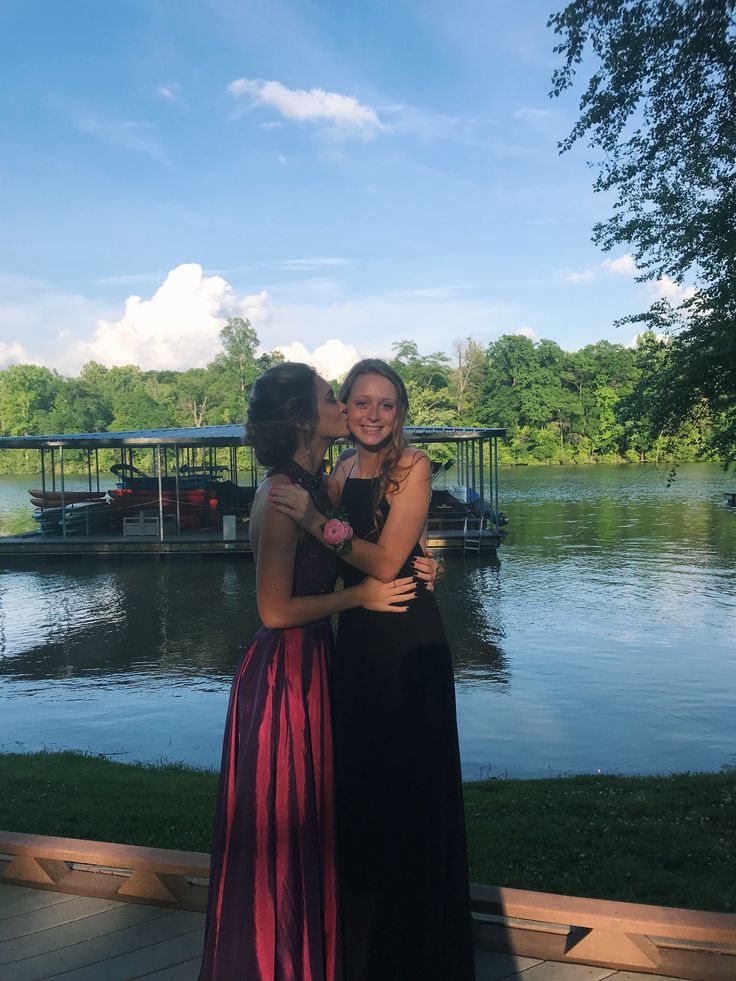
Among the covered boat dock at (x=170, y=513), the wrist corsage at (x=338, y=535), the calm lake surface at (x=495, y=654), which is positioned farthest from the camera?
the covered boat dock at (x=170, y=513)

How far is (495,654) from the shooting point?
1218 cm

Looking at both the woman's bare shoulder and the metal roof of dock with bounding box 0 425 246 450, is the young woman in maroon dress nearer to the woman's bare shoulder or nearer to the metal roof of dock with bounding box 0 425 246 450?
the woman's bare shoulder

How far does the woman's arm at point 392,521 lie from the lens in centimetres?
237

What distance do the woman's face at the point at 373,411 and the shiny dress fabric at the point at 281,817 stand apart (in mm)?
205

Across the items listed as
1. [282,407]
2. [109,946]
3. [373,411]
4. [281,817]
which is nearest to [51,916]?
[109,946]

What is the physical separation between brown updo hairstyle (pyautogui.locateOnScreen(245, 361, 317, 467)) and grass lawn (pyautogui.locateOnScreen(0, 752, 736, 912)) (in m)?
2.92

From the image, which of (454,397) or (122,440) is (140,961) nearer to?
(122,440)

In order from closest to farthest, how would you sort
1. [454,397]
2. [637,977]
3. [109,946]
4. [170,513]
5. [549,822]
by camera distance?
[637,977] → [109,946] → [549,822] → [170,513] → [454,397]

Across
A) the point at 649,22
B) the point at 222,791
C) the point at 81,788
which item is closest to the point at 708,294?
the point at 649,22

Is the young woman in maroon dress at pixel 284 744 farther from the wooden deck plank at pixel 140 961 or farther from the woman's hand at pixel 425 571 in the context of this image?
the wooden deck plank at pixel 140 961

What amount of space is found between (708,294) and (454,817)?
809 cm

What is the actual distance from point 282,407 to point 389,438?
321mm

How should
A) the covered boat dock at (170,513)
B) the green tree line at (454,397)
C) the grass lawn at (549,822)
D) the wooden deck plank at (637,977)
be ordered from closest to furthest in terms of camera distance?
the wooden deck plank at (637,977) < the grass lawn at (549,822) < the covered boat dock at (170,513) < the green tree line at (454,397)

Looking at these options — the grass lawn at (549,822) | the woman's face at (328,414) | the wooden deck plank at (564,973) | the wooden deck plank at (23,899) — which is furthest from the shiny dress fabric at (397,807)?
the grass lawn at (549,822)
